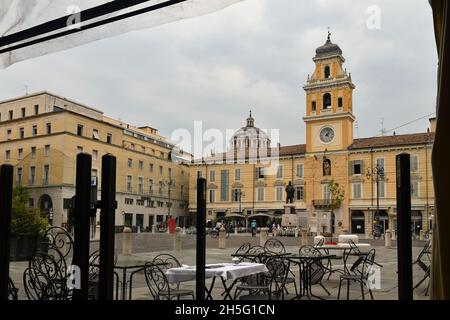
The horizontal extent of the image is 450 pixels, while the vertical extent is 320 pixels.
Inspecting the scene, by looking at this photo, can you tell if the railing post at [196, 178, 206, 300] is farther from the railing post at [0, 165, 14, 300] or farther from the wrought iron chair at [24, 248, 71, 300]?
the wrought iron chair at [24, 248, 71, 300]

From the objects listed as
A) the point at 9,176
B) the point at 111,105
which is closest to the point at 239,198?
the point at 111,105

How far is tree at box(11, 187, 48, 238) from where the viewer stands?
6.82 meters

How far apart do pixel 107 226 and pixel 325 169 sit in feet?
33.4

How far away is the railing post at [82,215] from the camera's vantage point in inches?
40.5

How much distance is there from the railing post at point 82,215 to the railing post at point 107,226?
35mm

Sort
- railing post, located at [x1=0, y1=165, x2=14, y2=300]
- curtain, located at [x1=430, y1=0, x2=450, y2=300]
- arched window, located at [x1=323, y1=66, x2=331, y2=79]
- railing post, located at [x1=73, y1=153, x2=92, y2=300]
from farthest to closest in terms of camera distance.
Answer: arched window, located at [x1=323, y1=66, x2=331, y2=79] < railing post, located at [x1=0, y1=165, x2=14, y2=300] < railing post, located at [x1=73, y1=153, x2=92, y2=300] < curtain, located at [x1=430, y1=0, x2=450, y2=300]

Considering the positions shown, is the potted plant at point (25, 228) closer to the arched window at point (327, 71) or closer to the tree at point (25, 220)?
the tree at point (25, 220)

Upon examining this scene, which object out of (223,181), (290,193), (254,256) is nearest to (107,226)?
(254,256)

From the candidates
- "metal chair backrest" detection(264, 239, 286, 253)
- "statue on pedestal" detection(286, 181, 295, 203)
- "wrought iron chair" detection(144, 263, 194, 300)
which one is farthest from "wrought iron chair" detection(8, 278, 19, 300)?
"statue on pedestal" detection(286, 181, 295, 203)

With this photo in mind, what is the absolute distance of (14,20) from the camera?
1.98 m

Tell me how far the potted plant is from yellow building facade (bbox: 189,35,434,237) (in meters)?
2.94

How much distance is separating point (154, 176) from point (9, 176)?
10.9 ft

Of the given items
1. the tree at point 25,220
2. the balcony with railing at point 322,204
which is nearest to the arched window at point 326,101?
the tree at point 25,220

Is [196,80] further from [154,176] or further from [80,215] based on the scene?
[154,176]
